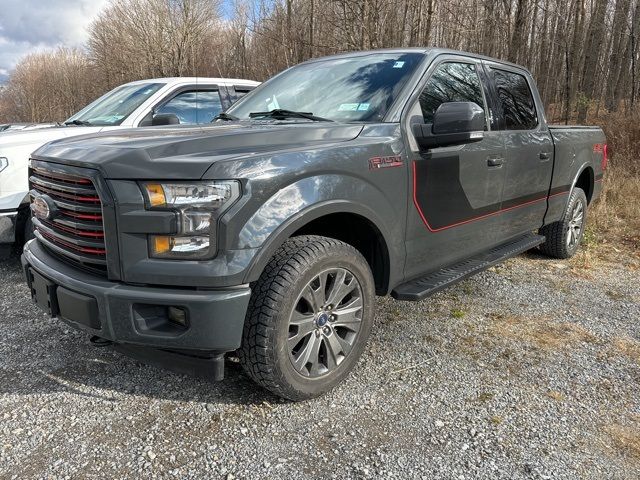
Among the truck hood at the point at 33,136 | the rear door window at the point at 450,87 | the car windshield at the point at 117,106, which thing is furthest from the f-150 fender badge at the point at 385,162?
the car windshield at the point at 117,106

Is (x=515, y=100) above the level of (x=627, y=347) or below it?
above

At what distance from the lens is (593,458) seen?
227 cm

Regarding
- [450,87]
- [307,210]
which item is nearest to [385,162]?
[307,210]

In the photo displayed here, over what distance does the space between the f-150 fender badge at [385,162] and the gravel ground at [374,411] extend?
48.3 inches

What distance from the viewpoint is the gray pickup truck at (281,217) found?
2227 mm

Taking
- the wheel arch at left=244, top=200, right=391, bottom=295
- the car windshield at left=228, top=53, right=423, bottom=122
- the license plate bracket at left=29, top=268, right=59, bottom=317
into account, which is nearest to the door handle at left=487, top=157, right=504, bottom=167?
A: the car windshield at left=228, top=53, right=423, bottom=122

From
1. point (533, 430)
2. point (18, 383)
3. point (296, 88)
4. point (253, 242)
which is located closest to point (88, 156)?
point (253, 242)

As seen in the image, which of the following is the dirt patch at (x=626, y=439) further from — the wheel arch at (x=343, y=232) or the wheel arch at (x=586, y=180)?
the wheel arch at (x=586, y=180)

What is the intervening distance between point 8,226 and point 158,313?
300 cm

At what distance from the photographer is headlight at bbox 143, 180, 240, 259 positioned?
220cm

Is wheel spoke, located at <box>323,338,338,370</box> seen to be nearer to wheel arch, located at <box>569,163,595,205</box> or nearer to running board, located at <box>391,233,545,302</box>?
running board, located at <box>391,233,545,302</box>

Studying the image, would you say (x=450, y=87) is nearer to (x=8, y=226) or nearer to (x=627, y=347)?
(x=627, y=347)

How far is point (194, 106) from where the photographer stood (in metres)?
5.97

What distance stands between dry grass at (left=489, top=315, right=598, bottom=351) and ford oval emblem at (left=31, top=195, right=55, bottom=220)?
9.66 feet
